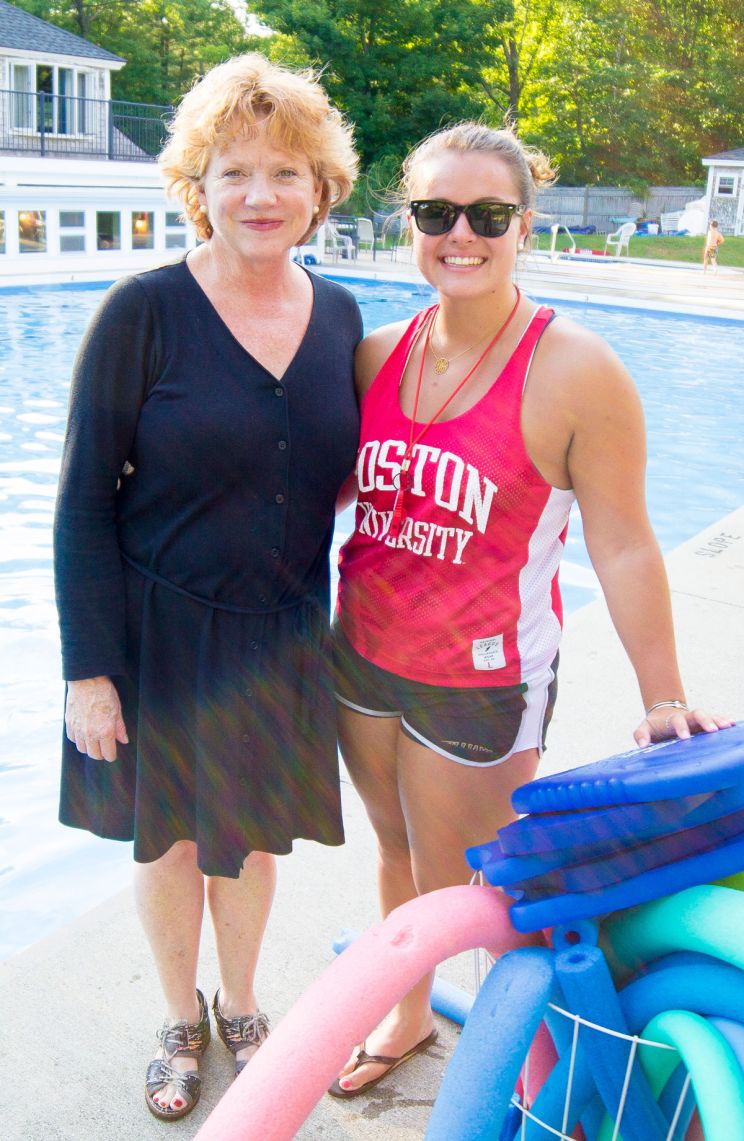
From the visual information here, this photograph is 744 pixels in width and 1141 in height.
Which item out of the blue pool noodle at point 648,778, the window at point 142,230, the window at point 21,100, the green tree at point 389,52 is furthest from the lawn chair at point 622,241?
the blue pool noodle at point 648,778

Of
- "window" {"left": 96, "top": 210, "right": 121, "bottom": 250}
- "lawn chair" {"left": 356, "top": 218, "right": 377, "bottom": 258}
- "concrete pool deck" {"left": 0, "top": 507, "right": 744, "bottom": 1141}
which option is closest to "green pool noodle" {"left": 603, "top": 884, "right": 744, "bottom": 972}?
"concrete pool deck" {"left": 0, "top": 507, "right": 744, "bottom": 1141}

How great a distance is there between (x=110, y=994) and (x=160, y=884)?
14.8 inches

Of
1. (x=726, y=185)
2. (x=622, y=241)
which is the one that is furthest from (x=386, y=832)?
(x=726, y=185)

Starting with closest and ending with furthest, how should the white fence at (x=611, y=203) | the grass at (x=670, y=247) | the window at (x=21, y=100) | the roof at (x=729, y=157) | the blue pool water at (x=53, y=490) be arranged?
the blue pool water at (x=53, y=490)
the window at (x=21, y=100)
the grass at (x=670, y=247)
the roof at (x=729, y=157)
the white fence at (x=611, y=203)

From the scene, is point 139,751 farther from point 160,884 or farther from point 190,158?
point 190,158

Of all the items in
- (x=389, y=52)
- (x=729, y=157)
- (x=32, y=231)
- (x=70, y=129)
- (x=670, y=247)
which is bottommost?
(x=32, y=231)

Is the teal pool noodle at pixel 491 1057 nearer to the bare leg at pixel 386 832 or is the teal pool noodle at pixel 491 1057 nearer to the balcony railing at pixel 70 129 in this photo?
the bare leg at pixel 386 832

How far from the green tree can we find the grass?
5.38 meters

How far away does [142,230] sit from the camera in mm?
22203

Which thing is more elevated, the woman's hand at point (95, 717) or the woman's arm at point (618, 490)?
the woman's arm at point (618, 490)

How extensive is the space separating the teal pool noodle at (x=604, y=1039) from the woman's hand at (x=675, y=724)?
0.35 metres

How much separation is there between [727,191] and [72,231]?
26.0m

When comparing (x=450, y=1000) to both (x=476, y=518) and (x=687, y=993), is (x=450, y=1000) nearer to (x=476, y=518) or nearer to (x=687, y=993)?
(x=476, y=518)

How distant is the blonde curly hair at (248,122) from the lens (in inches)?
73.3
